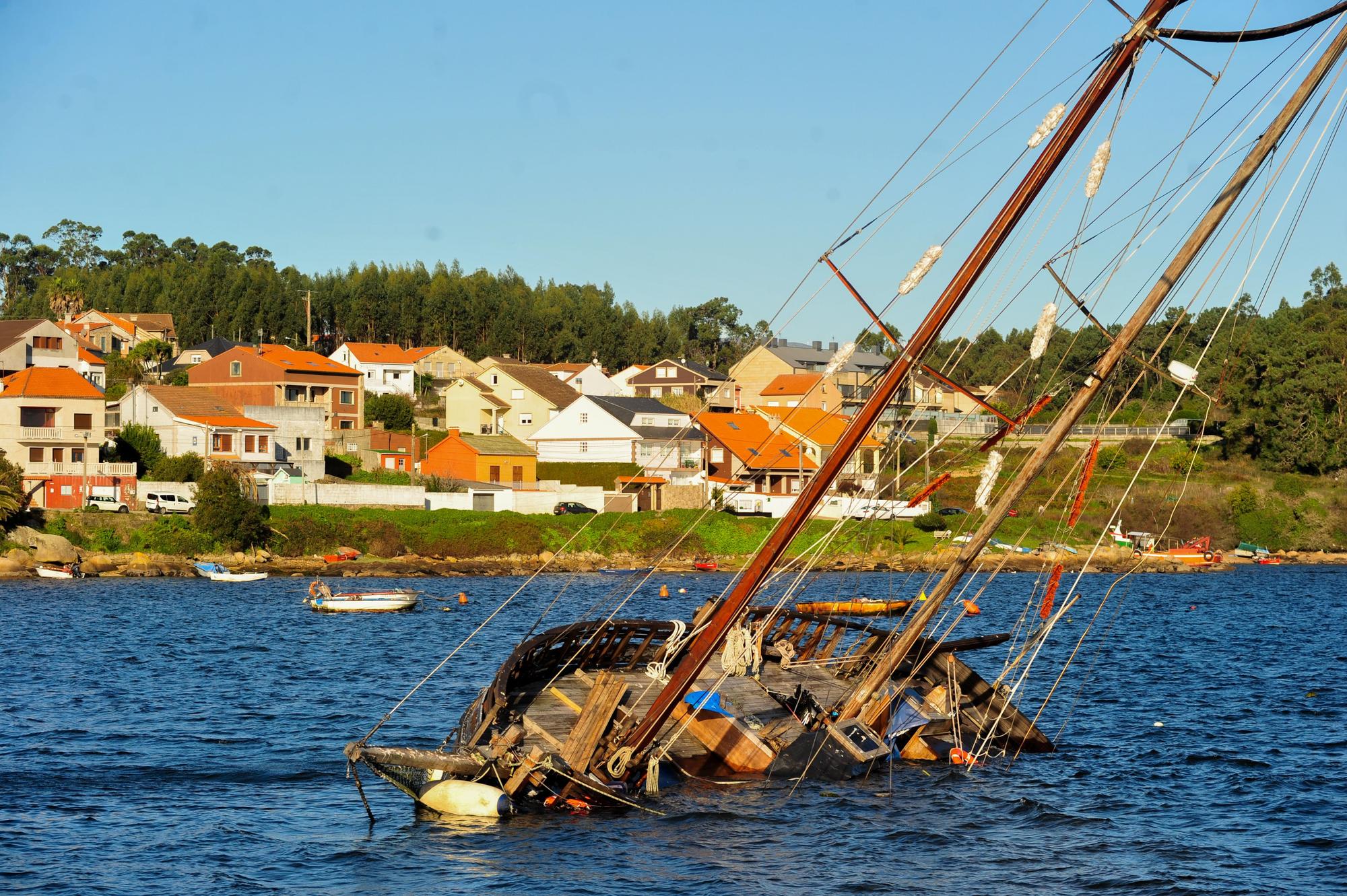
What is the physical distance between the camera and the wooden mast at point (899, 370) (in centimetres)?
2116

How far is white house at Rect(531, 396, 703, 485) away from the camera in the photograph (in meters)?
105

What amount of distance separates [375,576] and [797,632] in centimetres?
4998

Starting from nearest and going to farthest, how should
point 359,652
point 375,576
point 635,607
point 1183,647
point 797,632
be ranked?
point 797,632
point 359,652
point 1183,647
point 635,607
point 375,576

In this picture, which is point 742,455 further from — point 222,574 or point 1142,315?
point 1142,315

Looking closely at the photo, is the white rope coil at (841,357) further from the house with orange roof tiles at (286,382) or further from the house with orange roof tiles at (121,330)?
the house with orange roof tiles at (121,330)

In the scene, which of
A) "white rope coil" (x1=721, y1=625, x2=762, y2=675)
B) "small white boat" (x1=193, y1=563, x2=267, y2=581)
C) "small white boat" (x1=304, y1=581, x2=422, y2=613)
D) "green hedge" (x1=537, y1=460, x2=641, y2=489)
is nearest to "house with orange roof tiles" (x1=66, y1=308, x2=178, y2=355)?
"green hedge" (x1=537, y1=460, x2=641, y2=489)

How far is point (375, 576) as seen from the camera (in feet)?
256

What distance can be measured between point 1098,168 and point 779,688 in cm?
1515

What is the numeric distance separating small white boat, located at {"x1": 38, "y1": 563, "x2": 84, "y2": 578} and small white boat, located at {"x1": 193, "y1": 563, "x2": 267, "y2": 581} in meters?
6.78

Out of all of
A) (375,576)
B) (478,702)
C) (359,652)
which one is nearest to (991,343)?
(375,576)

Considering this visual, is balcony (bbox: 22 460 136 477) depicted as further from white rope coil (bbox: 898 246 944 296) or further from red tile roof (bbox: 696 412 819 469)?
white rope coil (bbox: 898 246 944 296)

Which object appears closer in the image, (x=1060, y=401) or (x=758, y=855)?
(x=758, y=855)

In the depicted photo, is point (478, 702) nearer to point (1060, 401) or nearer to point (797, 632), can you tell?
point (797, 632)

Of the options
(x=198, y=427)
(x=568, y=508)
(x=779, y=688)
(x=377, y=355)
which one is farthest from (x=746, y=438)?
(x=779, y=688)
